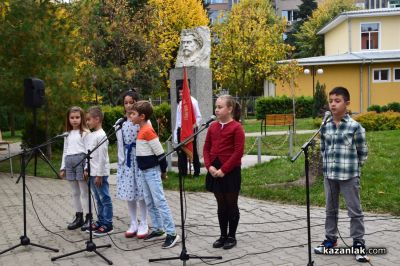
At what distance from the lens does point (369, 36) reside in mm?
34781

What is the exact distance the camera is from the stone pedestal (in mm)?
11906

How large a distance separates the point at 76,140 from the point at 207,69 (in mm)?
6061

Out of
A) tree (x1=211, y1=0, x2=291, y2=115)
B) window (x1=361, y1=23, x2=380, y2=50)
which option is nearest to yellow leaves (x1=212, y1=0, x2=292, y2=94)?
tree (x1=211, y1=0, x2=291, y2=115)

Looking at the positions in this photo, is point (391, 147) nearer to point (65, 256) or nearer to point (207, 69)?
point (207, 69)

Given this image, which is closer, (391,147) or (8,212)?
(8,212)

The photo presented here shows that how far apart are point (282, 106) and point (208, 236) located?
1018 inches

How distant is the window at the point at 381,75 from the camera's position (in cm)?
3256

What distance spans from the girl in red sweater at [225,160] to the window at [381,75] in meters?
29.3

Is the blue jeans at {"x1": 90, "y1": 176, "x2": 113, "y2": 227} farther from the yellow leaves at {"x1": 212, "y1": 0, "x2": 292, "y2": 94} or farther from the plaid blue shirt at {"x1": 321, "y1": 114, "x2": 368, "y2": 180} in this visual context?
the yellow leaves at {"x1": 212, "y1": 0, "x2": 292, "y2": 94}

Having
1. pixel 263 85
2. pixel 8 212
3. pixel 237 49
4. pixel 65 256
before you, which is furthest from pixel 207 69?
pixel 263 85

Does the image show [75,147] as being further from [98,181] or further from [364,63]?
[364,63]

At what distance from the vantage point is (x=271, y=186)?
30.2 ft

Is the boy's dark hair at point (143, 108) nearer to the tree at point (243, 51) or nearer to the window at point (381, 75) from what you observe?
the tree at point (243, 51)

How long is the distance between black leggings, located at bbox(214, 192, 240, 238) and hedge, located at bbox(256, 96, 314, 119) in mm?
25748
